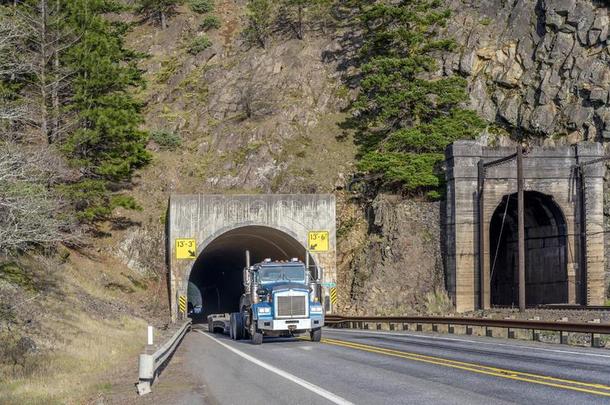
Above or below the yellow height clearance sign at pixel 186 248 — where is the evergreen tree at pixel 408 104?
above

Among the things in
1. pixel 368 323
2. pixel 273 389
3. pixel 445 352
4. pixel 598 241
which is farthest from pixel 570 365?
pixel 598 241

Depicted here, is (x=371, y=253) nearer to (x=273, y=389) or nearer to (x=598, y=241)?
(x=598, y=241)

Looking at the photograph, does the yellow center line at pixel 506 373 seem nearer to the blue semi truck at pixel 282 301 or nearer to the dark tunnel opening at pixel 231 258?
the blue semi truck at pixel 282 301

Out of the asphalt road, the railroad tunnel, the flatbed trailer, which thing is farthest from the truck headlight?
the railroad tunnel

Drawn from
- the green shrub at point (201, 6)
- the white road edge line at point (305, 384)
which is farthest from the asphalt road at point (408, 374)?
the green shrub at point (201, 6)

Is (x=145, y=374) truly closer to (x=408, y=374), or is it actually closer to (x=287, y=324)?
(x=408, y=374)

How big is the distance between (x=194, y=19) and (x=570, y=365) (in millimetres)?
81950

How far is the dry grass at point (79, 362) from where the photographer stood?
1609cm

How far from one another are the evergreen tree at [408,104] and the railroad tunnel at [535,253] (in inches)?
230

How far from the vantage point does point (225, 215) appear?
49.3 meters

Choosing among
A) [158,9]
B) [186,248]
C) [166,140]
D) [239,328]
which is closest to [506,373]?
[239,328]

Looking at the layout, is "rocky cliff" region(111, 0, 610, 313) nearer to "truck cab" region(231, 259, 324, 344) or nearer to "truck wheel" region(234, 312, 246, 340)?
"truck wheel" region(234, 312, 246, 340)

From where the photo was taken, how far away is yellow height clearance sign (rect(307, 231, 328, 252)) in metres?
49.7

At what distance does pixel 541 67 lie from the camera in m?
58.6
